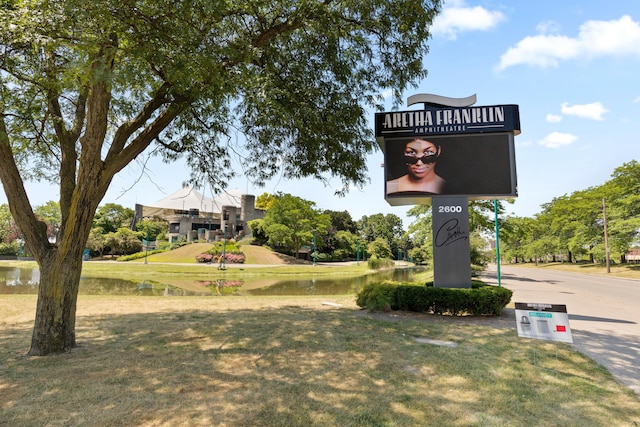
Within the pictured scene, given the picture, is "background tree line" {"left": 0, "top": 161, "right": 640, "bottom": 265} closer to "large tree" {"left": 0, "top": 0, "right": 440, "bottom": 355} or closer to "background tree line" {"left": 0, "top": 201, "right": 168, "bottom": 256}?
"background tree line" {"left": 0, "top": 201, "right": 168, "bottom": 256}

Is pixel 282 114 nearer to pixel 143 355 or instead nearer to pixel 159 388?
pixel 159 388

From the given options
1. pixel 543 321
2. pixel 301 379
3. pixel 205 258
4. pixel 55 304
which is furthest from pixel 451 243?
pixel 205 258

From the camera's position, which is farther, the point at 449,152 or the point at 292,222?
the point at 292,222

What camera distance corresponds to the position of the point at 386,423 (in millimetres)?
3361

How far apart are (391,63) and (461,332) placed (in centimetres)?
609

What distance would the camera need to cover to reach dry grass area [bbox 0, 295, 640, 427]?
3.52m

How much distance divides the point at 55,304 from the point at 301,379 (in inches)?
163

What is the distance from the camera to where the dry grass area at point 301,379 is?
352 cm

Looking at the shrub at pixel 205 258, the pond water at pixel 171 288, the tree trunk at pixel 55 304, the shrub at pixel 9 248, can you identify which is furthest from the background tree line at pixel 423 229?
the tree trunk at pixel 55 304

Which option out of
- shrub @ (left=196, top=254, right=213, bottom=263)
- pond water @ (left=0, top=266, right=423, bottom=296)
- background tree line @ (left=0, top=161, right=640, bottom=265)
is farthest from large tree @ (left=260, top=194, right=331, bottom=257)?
pond water @ (left=0, top=266, right=423, bottom=296)

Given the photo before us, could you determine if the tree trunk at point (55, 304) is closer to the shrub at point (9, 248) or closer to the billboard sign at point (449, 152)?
the billboard sign at point (449, 152)
